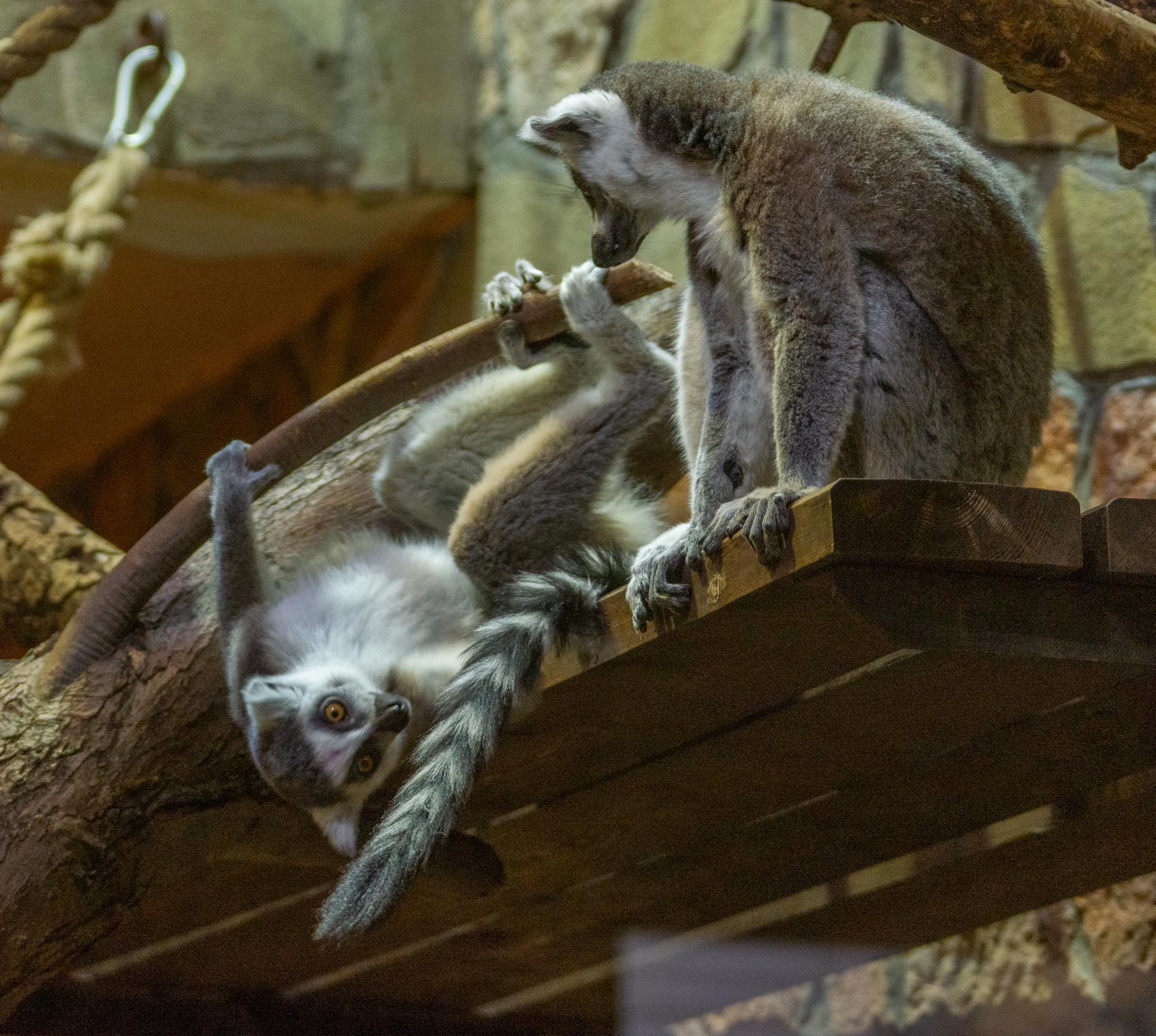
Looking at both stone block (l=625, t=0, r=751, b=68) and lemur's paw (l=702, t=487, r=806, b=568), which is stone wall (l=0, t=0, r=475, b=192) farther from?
lemur's paw (l=702, t=487, r=806, b=568)

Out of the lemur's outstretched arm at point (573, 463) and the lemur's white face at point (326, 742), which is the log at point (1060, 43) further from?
the lemur's white face at point (326, 742)

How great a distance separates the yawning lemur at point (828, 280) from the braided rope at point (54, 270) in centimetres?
130

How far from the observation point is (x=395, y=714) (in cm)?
252

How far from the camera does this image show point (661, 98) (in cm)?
226

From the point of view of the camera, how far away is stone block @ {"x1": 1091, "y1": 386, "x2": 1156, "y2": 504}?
3.02 metres

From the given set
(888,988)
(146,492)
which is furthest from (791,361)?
(146,492)

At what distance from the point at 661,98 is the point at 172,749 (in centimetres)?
149

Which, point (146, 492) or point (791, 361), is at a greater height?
point (791, 361)

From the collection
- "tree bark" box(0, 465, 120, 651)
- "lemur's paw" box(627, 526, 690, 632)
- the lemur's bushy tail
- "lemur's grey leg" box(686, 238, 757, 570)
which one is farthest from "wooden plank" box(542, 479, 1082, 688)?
"tree bark" box(0, 465, 120, 651)

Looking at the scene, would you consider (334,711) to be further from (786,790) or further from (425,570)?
(786,790)

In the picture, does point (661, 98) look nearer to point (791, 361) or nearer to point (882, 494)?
point (791, 361)

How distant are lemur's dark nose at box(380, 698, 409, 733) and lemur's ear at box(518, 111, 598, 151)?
1.07 metres

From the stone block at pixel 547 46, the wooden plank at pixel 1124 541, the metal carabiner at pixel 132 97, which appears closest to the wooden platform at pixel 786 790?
the wooden plank at pixel 1124 541

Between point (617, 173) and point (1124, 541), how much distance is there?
112 centimetres
